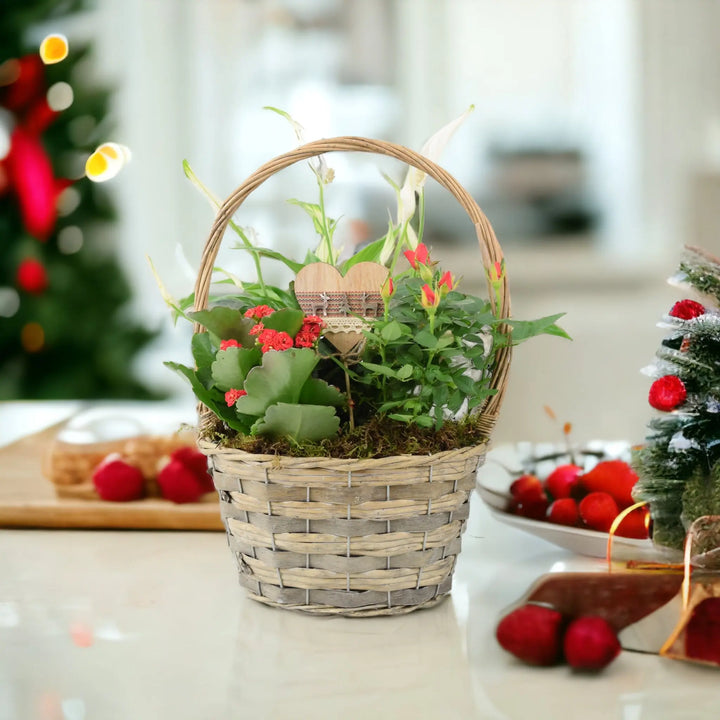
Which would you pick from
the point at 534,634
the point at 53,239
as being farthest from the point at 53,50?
the point at 534,634

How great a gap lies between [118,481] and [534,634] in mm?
542

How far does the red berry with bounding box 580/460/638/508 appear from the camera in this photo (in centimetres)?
84

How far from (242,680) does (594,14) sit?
4147 millimetres

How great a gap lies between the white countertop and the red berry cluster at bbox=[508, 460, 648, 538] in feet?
0.13

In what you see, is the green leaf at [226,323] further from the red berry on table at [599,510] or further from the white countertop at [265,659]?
the red berry on table at [599,510]

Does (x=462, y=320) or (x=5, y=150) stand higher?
(x=5, y=150)

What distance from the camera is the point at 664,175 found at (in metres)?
4.20

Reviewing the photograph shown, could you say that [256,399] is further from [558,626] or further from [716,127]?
[716,127]

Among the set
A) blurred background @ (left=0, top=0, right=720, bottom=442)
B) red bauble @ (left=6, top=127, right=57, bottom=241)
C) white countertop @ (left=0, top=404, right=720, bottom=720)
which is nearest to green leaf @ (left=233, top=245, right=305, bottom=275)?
white countertop @ (left=0, top=404, right=720, bottom=720)

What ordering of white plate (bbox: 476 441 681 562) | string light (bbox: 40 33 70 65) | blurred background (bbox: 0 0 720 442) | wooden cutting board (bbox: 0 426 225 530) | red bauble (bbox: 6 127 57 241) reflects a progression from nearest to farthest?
white plate (bbox: 476 441 681 562) < wooden cutting board (bbox: 0 426 225 530) < string light (bbox: 40 33 70 65) < red bauble (bbox: 6 127 57 241) < blurred background (bbox: 0 0 720 442)

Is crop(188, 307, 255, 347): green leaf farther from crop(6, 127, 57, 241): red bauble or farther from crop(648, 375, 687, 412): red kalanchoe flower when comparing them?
crop(6, 127, 57, 241): red bauble

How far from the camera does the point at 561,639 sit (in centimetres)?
59

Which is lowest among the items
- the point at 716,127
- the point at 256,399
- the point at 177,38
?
the point at 256,399

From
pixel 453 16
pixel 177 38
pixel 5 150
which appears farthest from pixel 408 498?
pixel 453 16
